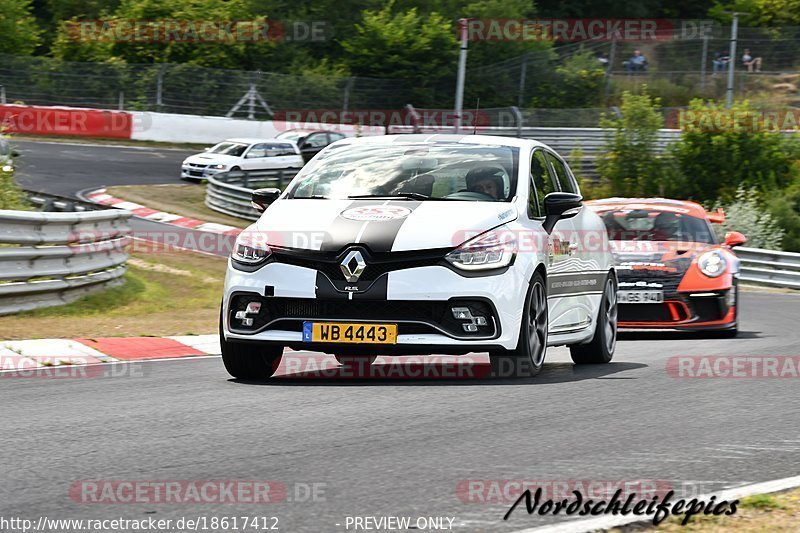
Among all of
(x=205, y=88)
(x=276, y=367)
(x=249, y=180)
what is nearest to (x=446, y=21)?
(x=205, y=88)

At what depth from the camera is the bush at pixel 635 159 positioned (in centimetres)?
3966

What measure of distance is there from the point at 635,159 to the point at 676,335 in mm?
26044

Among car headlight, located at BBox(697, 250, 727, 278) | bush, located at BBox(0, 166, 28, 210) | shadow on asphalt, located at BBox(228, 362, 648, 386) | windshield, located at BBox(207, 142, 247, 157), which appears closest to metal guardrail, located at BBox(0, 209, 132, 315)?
bush, located at BBox(0, 166, 28, 210)

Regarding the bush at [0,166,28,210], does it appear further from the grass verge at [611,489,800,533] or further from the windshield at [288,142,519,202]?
the grass verge at [611,489,800,533]

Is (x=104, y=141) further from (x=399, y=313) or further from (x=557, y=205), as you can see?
(x=399, y=313)

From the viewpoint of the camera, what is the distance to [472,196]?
8.59m

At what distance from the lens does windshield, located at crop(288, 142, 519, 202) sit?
8625mm

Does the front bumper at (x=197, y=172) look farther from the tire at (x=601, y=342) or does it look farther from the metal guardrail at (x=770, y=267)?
the tire at (x=601, y=342)

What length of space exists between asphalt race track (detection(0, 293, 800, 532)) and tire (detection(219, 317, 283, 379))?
171 millimetres

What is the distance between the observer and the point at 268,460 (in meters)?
5.45

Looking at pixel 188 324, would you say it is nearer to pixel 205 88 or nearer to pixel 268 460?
pixel 268 460

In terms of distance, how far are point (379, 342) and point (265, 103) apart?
3874cm

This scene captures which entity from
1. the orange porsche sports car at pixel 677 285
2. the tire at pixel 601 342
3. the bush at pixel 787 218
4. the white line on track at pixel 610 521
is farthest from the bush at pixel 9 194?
the bush at pixel 787 218

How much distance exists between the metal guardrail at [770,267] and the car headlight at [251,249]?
2176 cm
